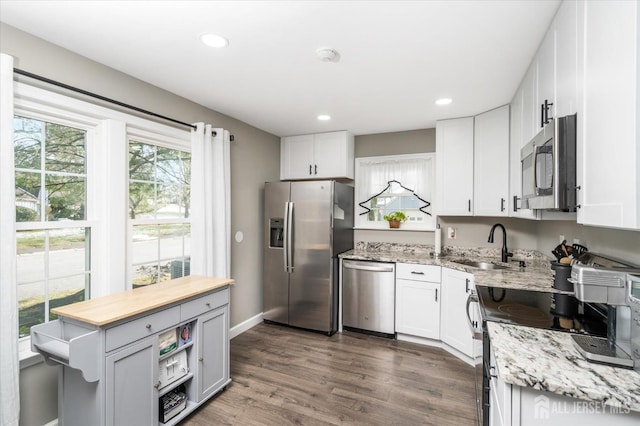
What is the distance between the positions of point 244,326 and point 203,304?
1.51 metres

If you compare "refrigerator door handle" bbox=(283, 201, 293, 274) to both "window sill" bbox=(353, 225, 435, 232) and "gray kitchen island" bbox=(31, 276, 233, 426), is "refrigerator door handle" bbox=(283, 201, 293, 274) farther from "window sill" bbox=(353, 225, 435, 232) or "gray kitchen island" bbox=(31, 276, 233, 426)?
"gray kitchen island" bbox=(31, 276, 233, 426)

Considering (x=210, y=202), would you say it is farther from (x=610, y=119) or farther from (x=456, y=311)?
(x=610, y=119)

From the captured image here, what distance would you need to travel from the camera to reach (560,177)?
50.9 inches

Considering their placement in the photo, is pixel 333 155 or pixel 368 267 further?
pixel 333 155

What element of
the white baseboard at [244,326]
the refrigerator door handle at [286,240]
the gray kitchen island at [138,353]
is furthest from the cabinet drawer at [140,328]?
the refrigerator door handle at [286,240]

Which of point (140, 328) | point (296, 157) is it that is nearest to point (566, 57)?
point (140, 328)

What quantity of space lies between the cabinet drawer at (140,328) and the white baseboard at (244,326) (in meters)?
1.49

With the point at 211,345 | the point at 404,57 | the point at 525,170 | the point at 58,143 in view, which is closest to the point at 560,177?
the point at 525,170

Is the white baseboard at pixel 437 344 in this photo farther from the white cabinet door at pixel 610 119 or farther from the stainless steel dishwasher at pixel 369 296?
the white cabinet door at pixel 610 119

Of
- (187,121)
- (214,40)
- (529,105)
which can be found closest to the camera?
(214,40)

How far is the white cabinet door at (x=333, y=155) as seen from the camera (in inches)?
150

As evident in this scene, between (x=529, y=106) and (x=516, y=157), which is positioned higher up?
(x=529, y=106)

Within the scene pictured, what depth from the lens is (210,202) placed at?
9.29 ft

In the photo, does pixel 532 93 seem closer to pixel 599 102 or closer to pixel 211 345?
pixel 599 102
